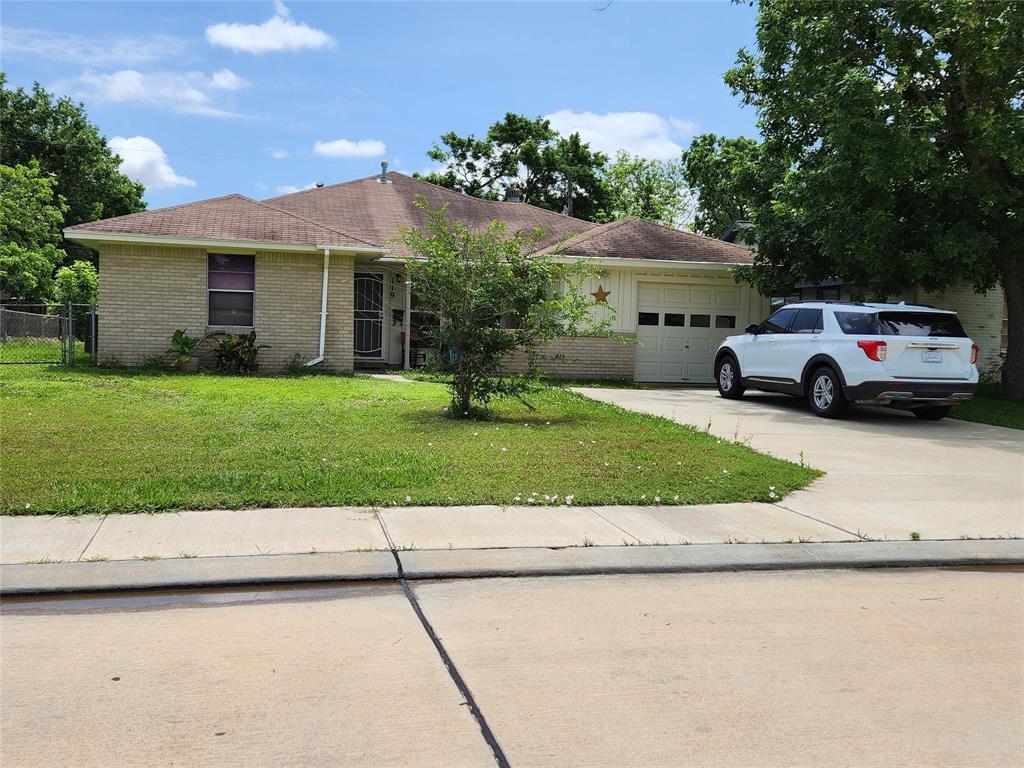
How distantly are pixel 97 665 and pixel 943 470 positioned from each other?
8.60m

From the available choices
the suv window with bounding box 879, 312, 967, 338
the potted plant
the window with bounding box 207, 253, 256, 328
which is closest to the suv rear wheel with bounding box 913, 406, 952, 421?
the suv window with bounding box 879, 312, 967, 338

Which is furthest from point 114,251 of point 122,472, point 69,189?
point 69,189

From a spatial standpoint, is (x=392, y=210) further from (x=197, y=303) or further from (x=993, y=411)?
(x=993, y=411)

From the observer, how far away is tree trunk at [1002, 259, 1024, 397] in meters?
16.7

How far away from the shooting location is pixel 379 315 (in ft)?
69.6

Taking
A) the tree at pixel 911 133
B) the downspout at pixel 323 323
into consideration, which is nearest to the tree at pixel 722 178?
the tree at pixel 911 133

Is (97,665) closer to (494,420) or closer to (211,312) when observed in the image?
(494,420)

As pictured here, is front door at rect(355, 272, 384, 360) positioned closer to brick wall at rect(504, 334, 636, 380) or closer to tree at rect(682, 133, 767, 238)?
brick wall at rect(504, 334, 636, 380)

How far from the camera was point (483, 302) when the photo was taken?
10.8 m

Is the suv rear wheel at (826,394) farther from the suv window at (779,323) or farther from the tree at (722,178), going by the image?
the tree at (722,178)

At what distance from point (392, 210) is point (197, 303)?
22.6ft

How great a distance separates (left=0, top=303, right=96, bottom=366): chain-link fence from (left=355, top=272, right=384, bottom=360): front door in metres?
5.94

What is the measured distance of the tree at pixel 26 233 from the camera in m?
34.0

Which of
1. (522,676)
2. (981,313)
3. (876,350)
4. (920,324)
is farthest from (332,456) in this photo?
(981,313)
